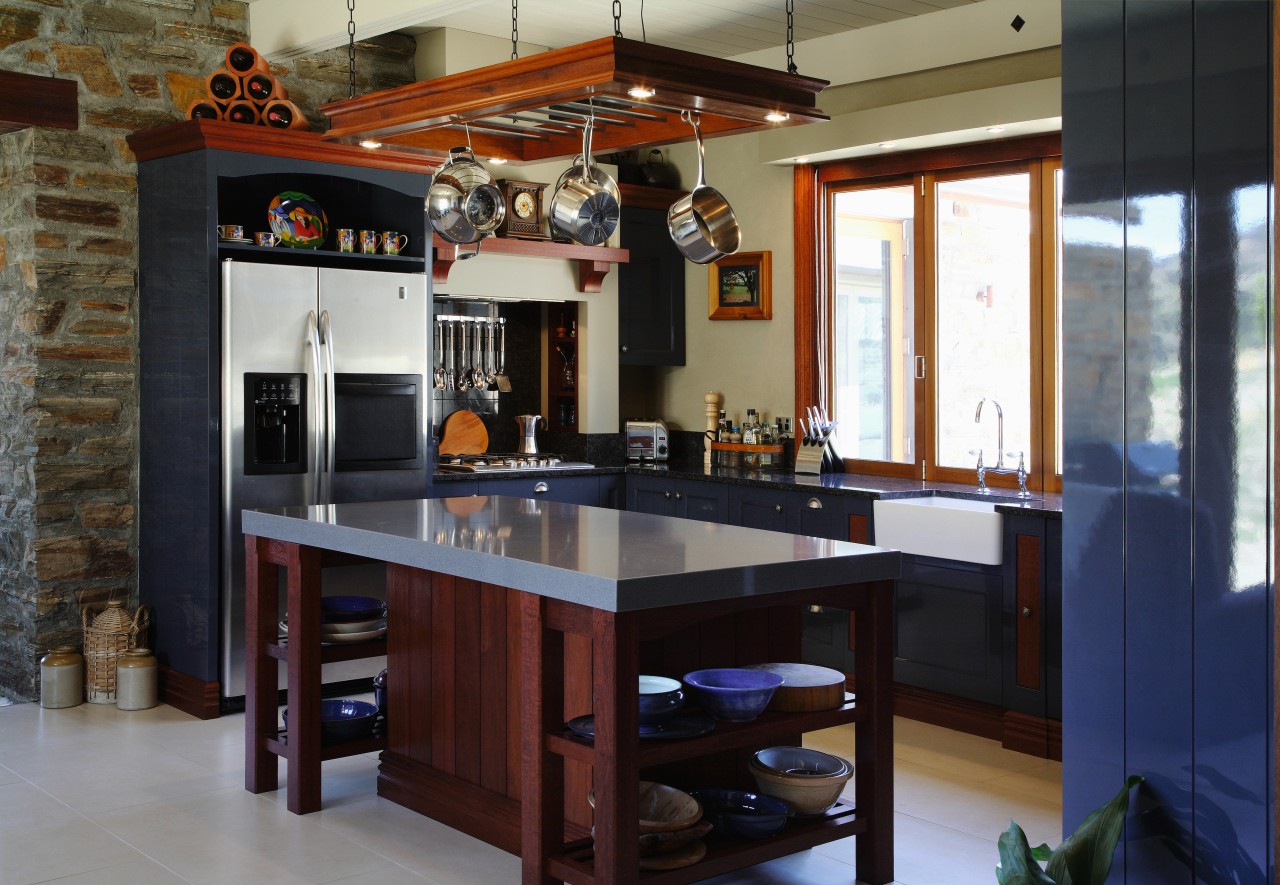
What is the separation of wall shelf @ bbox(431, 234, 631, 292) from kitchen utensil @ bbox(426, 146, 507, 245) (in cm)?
204

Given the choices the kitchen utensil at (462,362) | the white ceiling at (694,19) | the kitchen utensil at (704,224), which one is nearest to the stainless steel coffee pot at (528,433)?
the kitchen utensil at (462,362)

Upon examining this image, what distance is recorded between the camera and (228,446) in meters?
5.30

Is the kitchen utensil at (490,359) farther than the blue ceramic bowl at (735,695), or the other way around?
the kitchen utensil at (490,359)

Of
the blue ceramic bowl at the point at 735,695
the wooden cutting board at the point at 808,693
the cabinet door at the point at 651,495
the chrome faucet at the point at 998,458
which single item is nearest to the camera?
the blue ceramic bowl at the point at 735,695

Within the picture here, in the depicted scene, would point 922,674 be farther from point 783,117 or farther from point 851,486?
point 783,117

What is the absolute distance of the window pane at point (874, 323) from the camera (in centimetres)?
611

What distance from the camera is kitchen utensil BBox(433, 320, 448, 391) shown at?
6.60 meters

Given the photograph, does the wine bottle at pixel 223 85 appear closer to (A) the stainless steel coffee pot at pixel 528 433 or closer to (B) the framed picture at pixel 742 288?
(A) the stainless steel coffee pot at pixel 528 433

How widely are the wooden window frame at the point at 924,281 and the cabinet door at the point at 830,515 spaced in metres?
0.65

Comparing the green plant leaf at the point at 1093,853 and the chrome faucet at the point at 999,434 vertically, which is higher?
the chrome faucet at the point at 999,434

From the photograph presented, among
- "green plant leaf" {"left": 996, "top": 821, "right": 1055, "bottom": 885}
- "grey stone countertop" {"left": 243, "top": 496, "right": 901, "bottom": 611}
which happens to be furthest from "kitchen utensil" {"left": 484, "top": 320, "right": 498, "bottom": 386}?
"green plant leaf" {"left": 996, "top": 821, "right": 1055, "bottom": 885}

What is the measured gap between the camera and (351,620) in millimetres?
4406

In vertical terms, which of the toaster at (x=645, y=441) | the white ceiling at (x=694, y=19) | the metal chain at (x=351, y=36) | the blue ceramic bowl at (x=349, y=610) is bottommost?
the blue ceramic bowl at (x=349, y=610)

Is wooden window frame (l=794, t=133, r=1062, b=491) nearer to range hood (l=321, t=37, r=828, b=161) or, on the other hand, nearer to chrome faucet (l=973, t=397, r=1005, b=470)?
chrome faucet (l=973, t=397, r=1005, b=470)
